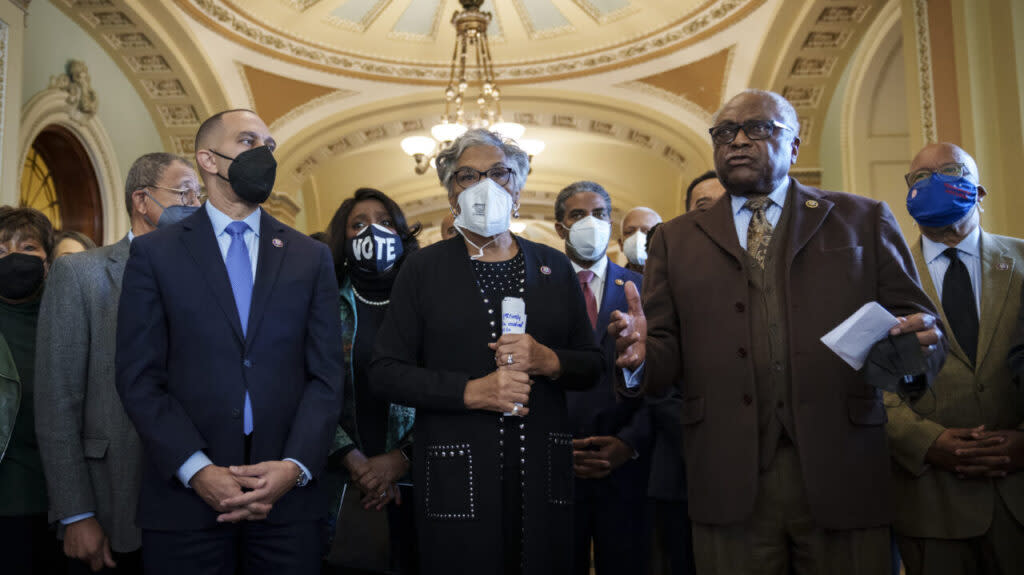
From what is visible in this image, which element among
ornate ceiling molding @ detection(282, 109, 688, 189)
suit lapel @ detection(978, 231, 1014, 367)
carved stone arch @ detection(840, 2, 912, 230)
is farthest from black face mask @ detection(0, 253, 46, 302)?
ornate ceiling molding @ detection(282, 109, 688, 189)

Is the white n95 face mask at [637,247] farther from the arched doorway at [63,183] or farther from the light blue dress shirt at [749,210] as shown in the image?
the arched doorway at [63,183]

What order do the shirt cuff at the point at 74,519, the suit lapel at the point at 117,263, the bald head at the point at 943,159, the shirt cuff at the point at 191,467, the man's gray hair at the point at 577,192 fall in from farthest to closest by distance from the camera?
the man's gray hair at the point at 577,192 < the bald head at the point at 943,159 < the suit lapel at the point at 117,263 < the shirt cuff at the point at 74,519 < the shirt cuff at the point at 191,467

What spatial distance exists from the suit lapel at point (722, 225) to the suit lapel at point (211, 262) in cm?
122

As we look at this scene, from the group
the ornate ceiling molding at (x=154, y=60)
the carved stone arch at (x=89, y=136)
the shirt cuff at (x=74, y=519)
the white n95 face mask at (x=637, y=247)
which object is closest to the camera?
the shirt cuff at (x=74, y=519)

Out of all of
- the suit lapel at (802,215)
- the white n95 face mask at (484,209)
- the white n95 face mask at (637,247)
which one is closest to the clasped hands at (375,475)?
the white n95 face mask at (484,209)

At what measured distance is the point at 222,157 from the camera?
2.26 metres

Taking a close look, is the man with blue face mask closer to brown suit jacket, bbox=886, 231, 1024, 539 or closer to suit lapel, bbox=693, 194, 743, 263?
brown suit jacket, bbox=886, 231, 1024, 539

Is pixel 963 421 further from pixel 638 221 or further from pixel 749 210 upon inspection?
pixel 638 221

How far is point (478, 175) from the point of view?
7.80 ft

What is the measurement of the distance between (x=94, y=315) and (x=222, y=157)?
633mm

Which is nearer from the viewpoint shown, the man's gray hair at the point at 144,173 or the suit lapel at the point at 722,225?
the suit lapel at the point at 722,225

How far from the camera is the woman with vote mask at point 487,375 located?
207 cm

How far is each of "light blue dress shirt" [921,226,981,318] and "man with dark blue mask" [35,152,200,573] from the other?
2427mm

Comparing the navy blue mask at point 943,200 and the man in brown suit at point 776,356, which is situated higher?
the navy blue mask at point 943,200
